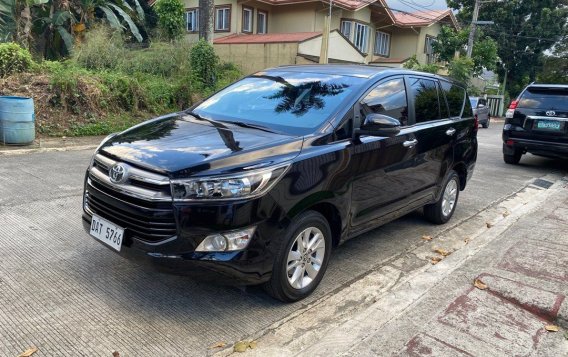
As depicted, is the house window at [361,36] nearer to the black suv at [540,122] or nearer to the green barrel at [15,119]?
the black suv at [540,122]

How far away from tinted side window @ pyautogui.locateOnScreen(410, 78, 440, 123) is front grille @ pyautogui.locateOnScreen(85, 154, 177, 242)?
2868mm

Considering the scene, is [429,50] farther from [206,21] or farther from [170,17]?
[206,21]

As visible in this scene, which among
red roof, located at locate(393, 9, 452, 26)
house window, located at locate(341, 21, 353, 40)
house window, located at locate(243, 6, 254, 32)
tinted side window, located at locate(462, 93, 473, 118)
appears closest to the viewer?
tinted side window, located at locate(462, 93, 473, 118)

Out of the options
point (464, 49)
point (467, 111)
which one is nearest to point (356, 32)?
point (464, 49)

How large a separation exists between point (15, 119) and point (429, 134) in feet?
23.5

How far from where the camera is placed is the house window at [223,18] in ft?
83.3

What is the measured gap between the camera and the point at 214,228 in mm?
2904

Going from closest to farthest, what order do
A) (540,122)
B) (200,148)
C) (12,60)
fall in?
(200,148) < (540,122) < (12,60)

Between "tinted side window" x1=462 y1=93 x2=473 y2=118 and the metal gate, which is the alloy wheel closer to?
"tinted side window" x1=462 y1=93 x2=473 y2=118

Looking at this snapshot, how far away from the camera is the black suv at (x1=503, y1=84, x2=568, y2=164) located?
8898 millimetres

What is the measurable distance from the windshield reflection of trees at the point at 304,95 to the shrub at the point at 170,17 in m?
16.5

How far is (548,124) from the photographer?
9.04 meters

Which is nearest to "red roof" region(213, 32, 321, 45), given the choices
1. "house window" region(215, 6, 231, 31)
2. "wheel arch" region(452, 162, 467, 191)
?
"house window" region(215, 6, 231, 31)

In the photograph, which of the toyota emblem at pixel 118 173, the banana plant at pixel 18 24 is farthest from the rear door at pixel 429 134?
the banana plant at pixel 18 24
